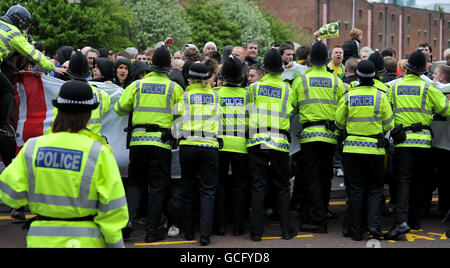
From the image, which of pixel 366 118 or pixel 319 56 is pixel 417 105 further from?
pixel 319 56

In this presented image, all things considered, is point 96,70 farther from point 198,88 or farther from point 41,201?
point 41,201

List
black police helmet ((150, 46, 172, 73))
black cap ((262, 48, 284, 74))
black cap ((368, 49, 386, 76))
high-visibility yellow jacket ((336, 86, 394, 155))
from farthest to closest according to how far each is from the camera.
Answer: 1. black cap ((368, 49, 386, 76))
2. black cap ((262, 48, 284, 74))
3. high-visibility yellow jacket ((336, 86, 394, 155))
4. black police helmet ((150, 46, 172, 73))

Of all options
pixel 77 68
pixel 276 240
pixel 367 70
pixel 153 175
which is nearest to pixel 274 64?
pixel 367 70

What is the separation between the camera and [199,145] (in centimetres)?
736

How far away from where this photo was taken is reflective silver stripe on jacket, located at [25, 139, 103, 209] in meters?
3.80

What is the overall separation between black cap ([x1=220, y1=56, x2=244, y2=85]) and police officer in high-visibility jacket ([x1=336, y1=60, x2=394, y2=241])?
143 centimetres

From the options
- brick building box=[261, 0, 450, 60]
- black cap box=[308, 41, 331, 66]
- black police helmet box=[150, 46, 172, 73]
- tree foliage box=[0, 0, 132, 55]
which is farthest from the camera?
brick building box=[261, 0, 450, 60]

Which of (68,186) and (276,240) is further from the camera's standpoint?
(276,240)

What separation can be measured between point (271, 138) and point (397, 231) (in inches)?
80.3

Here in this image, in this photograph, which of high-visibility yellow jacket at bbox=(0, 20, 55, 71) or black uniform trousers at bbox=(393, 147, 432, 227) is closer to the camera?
high-visibility yellow jacket at bbox=(0, 20, 55, 71)

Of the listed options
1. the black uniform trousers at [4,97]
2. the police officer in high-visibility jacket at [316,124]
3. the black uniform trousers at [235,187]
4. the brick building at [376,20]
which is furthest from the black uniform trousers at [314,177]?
the brick building at [376,20]


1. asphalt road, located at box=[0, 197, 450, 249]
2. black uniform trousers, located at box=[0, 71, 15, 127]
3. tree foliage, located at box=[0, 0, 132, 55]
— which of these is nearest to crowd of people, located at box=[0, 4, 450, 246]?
asphalt road, located at box=[0, 197, 450, 249]

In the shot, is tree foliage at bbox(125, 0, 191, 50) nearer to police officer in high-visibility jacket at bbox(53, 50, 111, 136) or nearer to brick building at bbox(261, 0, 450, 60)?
brick building at bbox(261, 0, 450, 60)

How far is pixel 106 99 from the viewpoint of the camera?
7.78 metres
